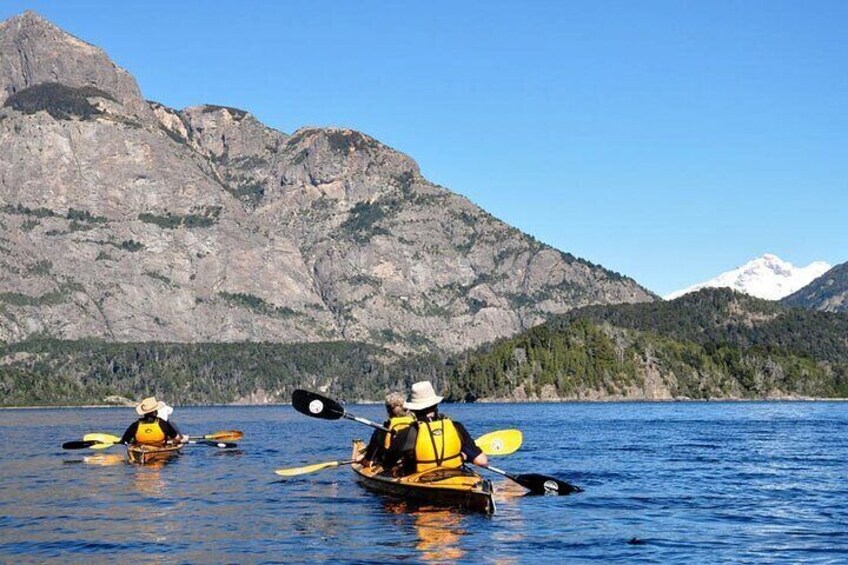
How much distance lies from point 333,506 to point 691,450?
1452 inches

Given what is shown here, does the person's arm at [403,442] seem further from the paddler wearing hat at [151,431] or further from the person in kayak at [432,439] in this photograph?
the paddler wearing hat at [151,431]

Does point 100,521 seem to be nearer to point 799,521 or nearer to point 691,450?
point 799,521

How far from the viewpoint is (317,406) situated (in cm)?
4281

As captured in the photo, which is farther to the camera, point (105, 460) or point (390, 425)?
point (105, 460)

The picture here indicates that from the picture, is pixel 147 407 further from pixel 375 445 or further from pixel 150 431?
pixel 375 445

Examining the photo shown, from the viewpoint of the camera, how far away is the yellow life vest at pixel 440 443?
1307 inches

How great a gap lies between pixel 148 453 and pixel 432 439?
80.3 feet

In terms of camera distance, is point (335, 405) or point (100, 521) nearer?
point (100, 521)

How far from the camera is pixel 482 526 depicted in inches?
1219

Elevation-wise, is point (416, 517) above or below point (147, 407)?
below

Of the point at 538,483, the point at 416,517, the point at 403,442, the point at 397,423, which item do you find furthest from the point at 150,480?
the point at 538,483

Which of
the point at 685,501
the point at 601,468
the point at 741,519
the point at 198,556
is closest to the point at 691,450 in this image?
the point at 601,468

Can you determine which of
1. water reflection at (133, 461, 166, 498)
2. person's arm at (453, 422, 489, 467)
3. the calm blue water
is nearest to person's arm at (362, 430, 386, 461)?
the calm blue water

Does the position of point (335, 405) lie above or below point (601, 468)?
above
